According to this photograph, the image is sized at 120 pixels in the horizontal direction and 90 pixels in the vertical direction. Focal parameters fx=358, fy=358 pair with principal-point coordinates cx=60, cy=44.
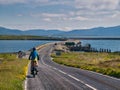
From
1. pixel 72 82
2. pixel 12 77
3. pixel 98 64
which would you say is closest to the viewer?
pixel 72 82

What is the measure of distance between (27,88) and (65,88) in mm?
2133

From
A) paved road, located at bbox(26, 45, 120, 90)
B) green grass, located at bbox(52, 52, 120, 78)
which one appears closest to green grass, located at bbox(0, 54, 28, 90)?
paved road, located at bbox(26, 45, 120, 90)

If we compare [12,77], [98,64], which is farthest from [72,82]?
[98,64]

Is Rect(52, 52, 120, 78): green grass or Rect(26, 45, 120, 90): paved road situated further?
Rect(52, 52, 120, 78): green grass

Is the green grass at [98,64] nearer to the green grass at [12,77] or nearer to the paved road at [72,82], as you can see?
the paved road at [72,82]

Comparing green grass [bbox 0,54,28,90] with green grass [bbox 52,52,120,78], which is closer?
green grass [bbox 0,54,28,90]

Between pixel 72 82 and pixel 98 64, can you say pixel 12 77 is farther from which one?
pixel 98 64

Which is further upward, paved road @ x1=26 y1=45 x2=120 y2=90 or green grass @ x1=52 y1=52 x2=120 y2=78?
paved road @ x1=26 y1=45 x2=120 y2=90

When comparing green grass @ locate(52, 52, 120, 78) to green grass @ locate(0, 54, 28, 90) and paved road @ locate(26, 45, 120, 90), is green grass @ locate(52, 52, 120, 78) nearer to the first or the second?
paved road @ locate(26, 45, 120, 90)

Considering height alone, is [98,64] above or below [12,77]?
below

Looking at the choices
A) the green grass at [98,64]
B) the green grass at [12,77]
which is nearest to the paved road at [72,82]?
the green grass at [12,77]

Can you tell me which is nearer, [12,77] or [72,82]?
[72,82]

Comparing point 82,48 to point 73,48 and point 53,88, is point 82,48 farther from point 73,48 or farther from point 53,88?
point 53,88

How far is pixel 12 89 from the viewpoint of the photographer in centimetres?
1816
